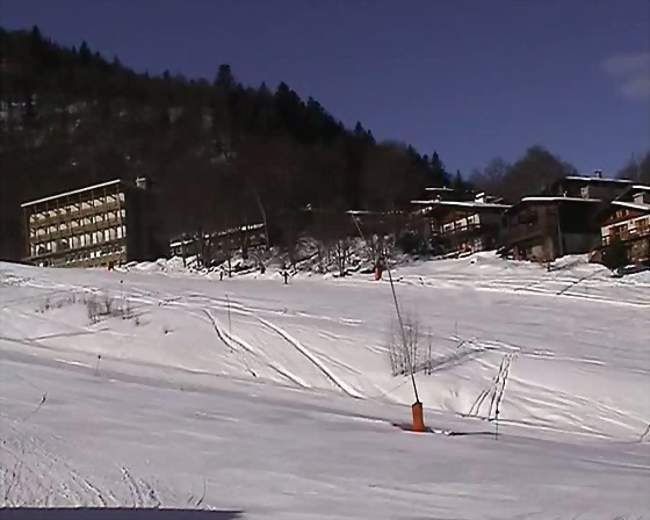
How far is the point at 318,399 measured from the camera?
53.7ft

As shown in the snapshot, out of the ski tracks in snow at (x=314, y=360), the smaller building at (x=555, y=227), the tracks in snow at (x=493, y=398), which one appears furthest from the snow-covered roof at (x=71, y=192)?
the tracks in snow at (x=493, y=398)

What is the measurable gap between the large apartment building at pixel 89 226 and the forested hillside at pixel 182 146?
113 inches

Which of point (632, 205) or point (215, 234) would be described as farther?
point (215, 234)

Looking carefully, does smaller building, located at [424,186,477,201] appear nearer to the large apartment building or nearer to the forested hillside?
the forested hillside

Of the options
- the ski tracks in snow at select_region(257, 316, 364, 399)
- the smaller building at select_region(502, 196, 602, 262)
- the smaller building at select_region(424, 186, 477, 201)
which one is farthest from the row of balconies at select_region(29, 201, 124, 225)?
the ski tracks in snow at select_region(257, 316, 364, 399)

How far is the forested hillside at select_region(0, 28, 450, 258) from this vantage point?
72.8 metres

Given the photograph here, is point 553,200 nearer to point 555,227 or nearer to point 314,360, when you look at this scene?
point 555,227

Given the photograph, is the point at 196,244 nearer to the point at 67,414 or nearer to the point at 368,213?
the point at 368,213

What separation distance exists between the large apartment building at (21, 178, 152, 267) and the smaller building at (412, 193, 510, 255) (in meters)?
24.0

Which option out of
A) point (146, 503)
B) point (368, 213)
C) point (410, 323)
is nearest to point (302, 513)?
point (146, 503)

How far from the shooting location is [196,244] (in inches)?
2537

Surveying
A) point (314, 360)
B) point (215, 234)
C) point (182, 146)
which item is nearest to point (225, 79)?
point (182, 146)

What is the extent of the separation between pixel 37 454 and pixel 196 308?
1756 centimetres

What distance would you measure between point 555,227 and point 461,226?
9.43m
